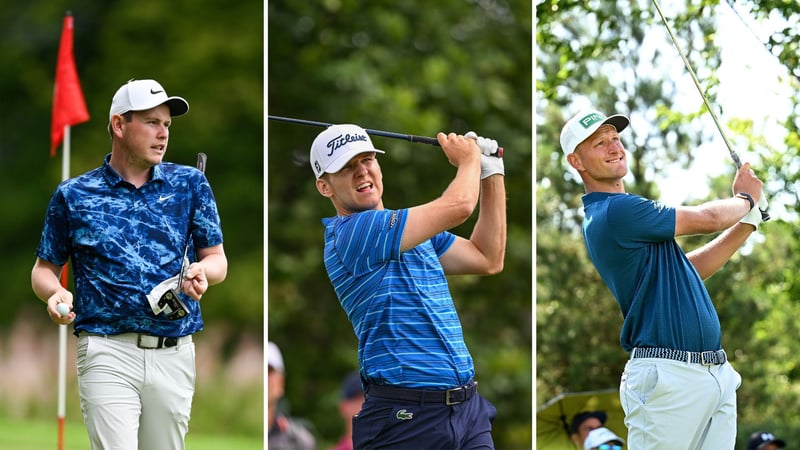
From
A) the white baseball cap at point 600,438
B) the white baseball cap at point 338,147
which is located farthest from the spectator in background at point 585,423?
the white baseball cap at point 338,147

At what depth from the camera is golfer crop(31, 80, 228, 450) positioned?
4250mm

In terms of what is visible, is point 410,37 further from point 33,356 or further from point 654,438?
point 654,438

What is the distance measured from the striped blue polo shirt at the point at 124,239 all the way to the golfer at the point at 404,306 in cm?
53

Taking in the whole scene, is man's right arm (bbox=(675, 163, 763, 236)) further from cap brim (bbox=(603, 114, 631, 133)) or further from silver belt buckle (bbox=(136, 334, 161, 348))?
silver belt buckle (bbox=(136, 334, 161, 348))

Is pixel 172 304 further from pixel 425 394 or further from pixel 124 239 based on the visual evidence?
pixel 425 394

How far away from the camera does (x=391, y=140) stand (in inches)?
476

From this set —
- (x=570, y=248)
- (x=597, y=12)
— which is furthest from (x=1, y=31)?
(x=597, y=12)

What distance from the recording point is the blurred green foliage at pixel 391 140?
11.8m

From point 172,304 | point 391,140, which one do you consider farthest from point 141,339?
point 391,140

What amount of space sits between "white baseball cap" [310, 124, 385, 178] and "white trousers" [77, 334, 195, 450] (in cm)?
83

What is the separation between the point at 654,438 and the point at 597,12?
445cm

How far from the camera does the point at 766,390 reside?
413 inches

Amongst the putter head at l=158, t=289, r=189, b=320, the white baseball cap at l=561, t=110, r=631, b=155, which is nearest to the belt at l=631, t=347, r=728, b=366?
the white baseball cap at l=561, t=110, r=631, b=155

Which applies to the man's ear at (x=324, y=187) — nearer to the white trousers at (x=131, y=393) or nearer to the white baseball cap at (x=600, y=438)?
the white trousers at (x=131, y=393)
